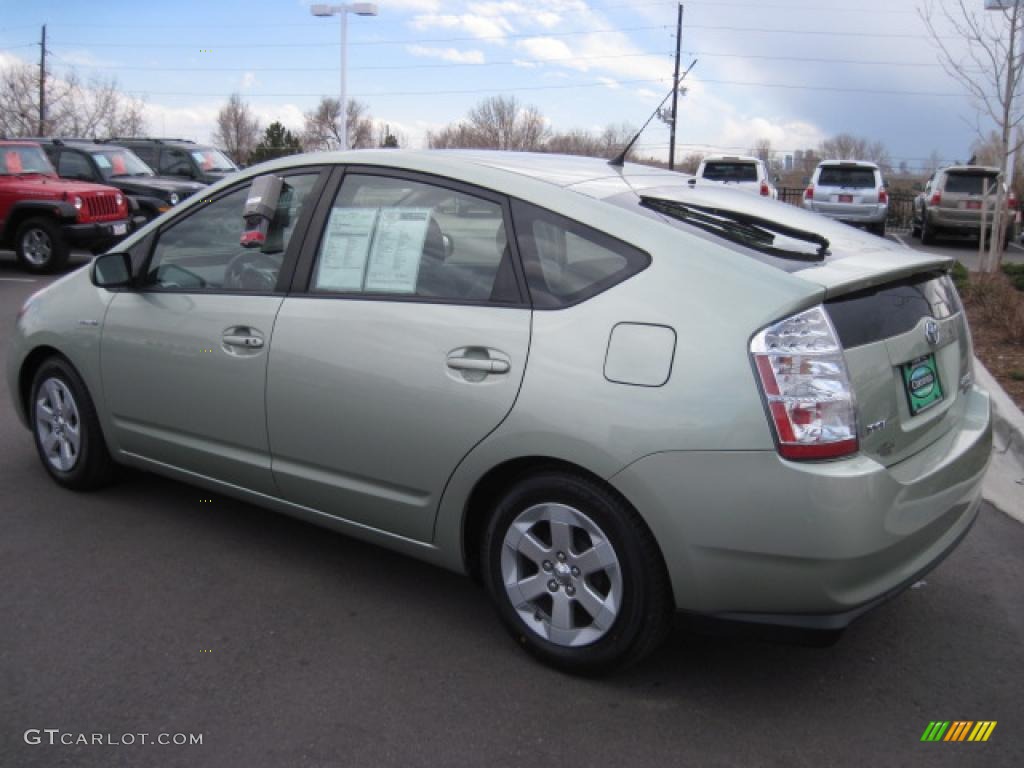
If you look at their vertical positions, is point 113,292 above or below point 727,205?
below

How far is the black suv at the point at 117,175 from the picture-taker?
53.3 ft

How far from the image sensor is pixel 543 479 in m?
3.05

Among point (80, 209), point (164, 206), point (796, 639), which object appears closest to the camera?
point (796, 639)

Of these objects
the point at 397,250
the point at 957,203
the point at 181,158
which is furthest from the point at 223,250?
the point at 957,203

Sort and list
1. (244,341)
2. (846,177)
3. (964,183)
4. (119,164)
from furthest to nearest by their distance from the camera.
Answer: (846,177), (964,183), (119,164), (244,341)

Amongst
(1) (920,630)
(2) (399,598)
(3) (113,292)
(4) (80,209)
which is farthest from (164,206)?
(1) (920,630)

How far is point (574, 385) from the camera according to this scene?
2.93 metres

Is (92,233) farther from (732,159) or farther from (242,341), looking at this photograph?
(732,159)

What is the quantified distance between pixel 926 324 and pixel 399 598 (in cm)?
218

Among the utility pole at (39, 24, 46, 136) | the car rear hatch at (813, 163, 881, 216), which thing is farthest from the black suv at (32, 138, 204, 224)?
the utility pole at (39, 24, 46, 136)

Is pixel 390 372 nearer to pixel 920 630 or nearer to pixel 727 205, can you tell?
pixel 727 205

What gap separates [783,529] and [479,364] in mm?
1104

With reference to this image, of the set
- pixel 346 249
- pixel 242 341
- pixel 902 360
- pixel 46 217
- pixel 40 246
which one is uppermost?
pixel 346 249

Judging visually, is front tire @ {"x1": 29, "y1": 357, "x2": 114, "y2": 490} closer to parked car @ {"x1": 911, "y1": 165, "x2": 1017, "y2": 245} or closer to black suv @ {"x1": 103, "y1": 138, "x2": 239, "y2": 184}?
black suv @ {"x1": 103, "y1": 138, "x2": 239, "y2": 184}
